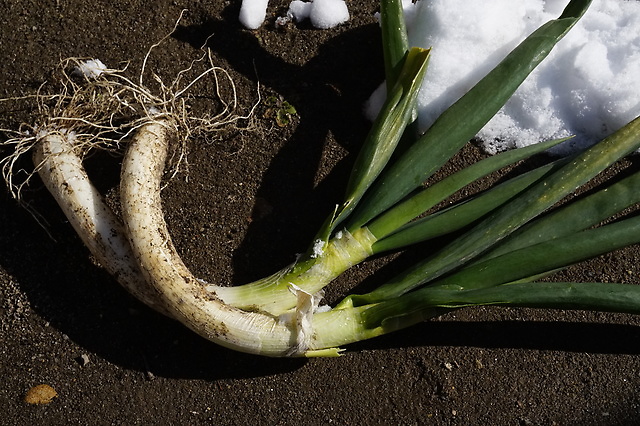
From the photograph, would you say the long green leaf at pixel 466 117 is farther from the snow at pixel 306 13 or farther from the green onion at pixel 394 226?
the snow at pixel 306 13

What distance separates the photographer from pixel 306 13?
5.36 ft

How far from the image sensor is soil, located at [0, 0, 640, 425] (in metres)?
1.49

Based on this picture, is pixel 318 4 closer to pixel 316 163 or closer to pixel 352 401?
pixel 316 163

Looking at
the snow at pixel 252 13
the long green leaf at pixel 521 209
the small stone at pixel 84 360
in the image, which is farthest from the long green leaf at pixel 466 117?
the small stone at pixel 84 360

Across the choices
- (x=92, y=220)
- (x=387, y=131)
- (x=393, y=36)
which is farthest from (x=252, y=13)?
(x=92, y=220)

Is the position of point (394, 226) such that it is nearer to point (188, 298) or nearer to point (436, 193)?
point (436, 193)

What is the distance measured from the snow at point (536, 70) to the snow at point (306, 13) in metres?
0.20

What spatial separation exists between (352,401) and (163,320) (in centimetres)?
46

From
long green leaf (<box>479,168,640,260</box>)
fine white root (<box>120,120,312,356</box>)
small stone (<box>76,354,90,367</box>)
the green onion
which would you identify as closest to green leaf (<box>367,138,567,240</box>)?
the green onion

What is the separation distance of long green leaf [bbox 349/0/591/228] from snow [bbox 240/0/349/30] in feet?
1.43

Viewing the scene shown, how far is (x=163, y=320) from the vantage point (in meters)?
1.51

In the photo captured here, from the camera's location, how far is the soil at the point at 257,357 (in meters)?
1.49

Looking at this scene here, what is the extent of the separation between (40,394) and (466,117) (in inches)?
43.4

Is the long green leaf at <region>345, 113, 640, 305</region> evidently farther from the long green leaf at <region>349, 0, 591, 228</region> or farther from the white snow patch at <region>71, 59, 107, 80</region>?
the white snow patch at <region>71, 59, 107, 80</region>
